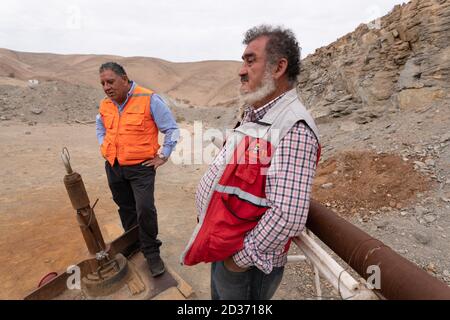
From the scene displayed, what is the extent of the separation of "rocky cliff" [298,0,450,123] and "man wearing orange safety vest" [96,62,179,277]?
675cm

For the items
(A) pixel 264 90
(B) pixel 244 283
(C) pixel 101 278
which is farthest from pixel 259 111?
(C) pixel 101 278

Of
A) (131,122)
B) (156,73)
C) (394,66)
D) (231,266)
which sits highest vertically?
(156,73)

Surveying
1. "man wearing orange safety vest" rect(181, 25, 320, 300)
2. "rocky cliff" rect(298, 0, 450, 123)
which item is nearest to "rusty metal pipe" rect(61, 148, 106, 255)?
"man wearing orange safety vest" rect(181, 25, 320, 300)

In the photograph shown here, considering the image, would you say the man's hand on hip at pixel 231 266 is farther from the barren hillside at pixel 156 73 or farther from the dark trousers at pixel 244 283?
the barren hillside at pixel 156 73

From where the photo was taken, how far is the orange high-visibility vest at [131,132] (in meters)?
2.80

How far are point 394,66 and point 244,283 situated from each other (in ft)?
28.4

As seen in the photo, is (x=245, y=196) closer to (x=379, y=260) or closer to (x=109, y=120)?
(x=379, y=260)

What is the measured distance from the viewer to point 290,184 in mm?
1305

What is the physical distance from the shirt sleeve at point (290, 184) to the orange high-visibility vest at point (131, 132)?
1836mm

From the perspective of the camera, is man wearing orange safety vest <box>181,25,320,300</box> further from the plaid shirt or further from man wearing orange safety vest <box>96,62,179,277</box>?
man wearing orange safety vest <box>96,62,179,277</box>

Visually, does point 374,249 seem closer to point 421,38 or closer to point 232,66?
point 421,38

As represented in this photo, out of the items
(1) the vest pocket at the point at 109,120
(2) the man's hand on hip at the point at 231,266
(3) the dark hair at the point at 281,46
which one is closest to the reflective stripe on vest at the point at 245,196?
(2) the man's hand on hip at the point at 231,266

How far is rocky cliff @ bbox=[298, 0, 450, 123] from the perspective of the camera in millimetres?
6840
